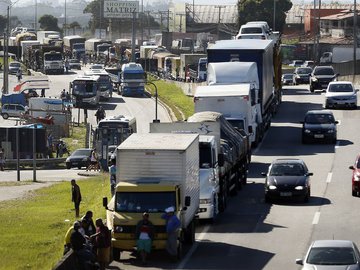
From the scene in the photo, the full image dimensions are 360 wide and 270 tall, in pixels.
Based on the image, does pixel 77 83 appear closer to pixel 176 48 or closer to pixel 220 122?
pixel 220 122

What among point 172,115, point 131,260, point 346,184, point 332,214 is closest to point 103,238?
point 131,260

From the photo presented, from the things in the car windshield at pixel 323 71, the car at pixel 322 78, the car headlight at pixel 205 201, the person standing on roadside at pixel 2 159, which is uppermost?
the car headlight at pixel 205 201

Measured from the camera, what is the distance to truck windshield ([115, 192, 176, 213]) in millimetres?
29109

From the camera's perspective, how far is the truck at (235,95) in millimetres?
49969

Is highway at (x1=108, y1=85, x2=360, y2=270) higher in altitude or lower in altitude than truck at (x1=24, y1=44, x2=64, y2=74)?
higher

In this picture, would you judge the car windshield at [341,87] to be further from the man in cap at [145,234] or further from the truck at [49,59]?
the truck at [49,59]

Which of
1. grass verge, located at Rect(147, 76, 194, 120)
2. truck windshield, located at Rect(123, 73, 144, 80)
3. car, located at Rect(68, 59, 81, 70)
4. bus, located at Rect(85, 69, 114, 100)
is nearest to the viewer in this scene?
grass verge, located at Rect(147, 76, 194, 120)

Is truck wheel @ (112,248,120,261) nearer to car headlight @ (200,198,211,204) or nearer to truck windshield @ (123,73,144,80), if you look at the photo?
car headlight @ (200,198,211,204)

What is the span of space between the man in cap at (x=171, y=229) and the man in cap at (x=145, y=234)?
436 millimetres

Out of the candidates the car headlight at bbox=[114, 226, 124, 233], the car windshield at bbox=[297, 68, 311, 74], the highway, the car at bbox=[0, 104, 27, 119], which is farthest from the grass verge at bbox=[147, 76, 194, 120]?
the car headlight at bbox=[114, 226, 124, 233]

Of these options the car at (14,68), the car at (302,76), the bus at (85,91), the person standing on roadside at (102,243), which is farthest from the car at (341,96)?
the car at (14,68)

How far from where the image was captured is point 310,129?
55.6 m

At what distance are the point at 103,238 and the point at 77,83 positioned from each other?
74365 mm

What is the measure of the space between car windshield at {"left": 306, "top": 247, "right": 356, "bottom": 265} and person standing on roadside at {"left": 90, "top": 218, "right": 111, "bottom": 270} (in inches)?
203
